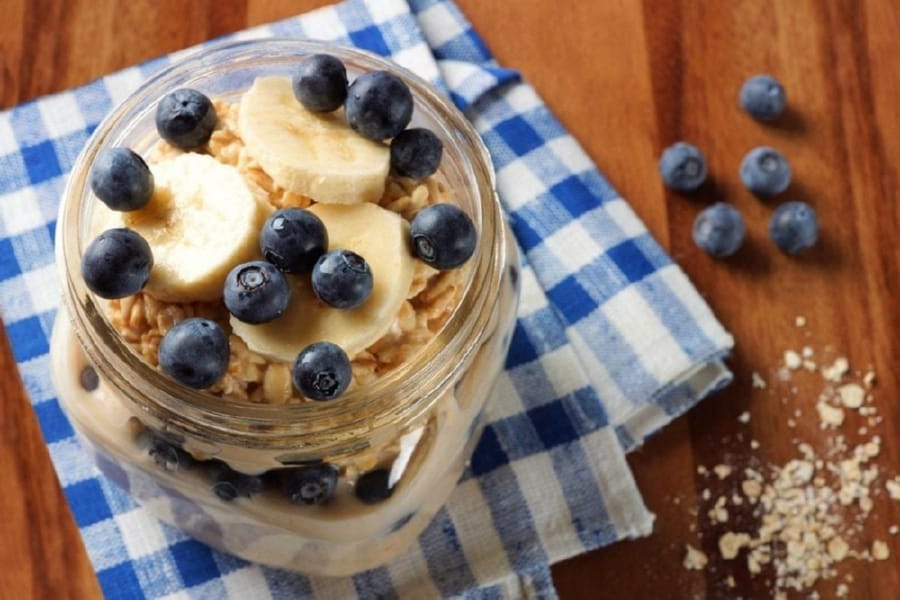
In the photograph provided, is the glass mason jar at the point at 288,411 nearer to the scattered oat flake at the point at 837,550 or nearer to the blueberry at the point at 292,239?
the blueberry at the point at 292,239

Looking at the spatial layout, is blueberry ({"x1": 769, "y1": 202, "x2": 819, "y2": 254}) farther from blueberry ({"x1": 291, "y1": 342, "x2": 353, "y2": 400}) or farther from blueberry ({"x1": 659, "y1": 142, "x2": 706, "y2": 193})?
blueberry ({"x1": 291, "y1": 342, "x2": 353, "y2": 400})

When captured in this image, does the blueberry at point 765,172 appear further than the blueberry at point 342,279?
Yes

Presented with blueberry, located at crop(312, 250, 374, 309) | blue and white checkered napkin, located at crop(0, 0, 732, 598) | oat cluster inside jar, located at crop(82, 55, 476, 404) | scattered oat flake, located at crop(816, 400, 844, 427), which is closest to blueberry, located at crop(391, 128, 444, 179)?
oat cluster inside jar, located at crop(82, 55, 476, 404)

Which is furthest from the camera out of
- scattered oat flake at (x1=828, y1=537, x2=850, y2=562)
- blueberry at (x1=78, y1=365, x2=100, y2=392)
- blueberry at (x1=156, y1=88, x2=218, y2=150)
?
scattered oat flake at (x1=828, y1=537, x2=850, y2=562)

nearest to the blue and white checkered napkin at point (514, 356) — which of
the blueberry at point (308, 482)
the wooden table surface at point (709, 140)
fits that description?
the wooden table surface at point (709, 140)

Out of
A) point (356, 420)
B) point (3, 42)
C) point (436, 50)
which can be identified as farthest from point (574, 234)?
point (3, 42)

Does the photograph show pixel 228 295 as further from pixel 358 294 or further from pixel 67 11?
pixel 67 11
